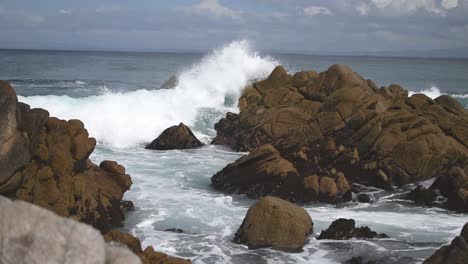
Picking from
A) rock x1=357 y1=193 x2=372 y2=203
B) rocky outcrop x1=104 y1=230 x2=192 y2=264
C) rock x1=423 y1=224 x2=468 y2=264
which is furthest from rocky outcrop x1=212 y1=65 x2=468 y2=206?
rocky outcrop x1=104 y1=230 x2=192 y2=264

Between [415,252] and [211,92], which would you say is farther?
[211,92]

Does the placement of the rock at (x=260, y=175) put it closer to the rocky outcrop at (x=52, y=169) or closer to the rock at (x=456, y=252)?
the rocky outcrop at (x=52, y=169)

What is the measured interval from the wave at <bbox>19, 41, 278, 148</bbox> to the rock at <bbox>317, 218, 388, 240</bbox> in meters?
16.9

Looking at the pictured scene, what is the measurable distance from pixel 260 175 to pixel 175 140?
29.1ft

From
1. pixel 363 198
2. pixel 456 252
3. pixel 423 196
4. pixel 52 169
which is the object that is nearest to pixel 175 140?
pixel 363 198

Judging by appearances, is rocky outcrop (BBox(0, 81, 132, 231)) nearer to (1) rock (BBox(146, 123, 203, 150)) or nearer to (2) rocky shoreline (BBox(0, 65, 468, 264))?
(2) rocky shoreline (BBox(0, 65, 468, 264))

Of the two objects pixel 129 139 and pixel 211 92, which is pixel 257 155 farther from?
pixel 211 92

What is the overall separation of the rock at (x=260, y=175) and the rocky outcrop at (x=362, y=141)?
0.06m

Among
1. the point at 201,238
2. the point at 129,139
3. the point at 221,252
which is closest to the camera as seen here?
the point at 221,252

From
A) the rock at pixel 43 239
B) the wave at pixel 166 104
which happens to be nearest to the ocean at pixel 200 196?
the wave at pixel 166 104

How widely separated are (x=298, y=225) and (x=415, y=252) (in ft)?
9.94

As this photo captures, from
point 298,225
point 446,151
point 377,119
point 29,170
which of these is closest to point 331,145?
point 377,119

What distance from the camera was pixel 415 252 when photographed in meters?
14.6

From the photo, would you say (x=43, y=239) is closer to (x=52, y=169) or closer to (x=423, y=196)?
(x=52, y=169)
